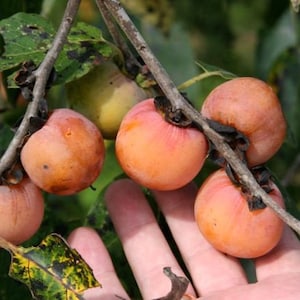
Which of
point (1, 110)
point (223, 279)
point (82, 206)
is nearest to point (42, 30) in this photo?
point (1, 110)

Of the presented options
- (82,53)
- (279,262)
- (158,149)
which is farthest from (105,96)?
(279,262)

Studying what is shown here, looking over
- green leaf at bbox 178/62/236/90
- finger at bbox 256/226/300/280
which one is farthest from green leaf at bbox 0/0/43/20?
finger at bbox 256/226/300/280

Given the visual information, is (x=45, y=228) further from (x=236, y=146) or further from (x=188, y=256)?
(x=236, y=146)

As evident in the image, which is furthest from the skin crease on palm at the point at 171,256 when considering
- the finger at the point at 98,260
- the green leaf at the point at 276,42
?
the green leaf at the point at 276,42

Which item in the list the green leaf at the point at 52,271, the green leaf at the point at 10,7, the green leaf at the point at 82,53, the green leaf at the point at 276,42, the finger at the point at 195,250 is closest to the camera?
the green leaf at the point at 52,271

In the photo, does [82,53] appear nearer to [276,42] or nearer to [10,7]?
[10,7]

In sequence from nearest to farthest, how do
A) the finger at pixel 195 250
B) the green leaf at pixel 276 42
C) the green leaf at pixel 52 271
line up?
the green leaf at pixel 52 271, the finger at pixel 195 250, the green leaf at pixel 276 42

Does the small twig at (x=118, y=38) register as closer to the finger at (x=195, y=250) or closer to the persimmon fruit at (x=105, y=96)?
the persimmon fruit at (x=105, y=96)
